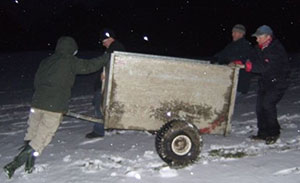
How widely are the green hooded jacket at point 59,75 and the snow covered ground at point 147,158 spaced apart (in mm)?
798

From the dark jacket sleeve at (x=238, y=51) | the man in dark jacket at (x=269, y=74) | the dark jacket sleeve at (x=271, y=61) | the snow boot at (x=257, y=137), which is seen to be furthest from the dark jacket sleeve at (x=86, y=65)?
the snow boot at (x=257, y=137)

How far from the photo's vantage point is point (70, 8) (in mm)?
32812

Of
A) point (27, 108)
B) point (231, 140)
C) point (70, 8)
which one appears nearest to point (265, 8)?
point (70, 8)

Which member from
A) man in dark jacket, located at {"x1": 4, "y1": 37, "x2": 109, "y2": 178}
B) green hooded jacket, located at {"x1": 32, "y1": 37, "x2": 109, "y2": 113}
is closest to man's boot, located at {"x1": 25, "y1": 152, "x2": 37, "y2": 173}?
man in dark jacket, located at {"x1": 4, "y1": 37, "x2": 109, "y2": 178}

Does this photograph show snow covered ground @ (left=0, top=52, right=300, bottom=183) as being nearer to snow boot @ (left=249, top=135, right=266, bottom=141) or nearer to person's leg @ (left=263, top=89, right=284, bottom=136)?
snow boot @ (left=249, top=135, right=266, bottom=141)

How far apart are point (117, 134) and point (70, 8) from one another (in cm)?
2858

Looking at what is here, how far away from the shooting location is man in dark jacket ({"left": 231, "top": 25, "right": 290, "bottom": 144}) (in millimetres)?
5044

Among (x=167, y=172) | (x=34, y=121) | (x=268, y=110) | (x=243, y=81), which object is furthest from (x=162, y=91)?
(x=243, y=81)

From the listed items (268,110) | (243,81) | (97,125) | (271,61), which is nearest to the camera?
(271,61)

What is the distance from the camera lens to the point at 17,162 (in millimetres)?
4328

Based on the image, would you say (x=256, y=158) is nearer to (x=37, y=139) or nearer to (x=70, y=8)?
(x=37, y=139)

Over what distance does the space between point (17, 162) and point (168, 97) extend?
191cm

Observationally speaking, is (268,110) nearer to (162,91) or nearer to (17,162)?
(162,91)

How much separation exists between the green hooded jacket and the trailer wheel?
1.15m
